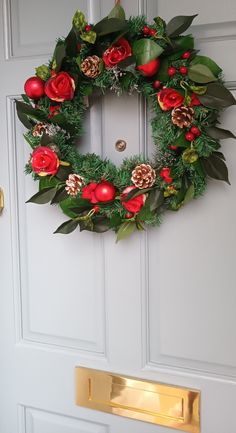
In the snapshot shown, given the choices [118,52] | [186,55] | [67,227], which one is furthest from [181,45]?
[67,227]

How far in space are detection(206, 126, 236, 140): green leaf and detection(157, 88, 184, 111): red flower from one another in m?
0.09

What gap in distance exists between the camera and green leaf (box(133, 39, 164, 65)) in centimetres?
99

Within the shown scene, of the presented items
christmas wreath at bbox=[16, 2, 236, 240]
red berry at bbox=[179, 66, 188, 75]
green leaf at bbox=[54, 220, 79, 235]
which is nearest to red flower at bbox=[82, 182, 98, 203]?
christmas wreath at bbox=[16, 2, 236, 240]

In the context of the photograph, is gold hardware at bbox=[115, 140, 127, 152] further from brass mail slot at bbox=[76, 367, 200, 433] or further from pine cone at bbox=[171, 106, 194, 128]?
brass mail slot at bbox=[76, 367, 200, 433]

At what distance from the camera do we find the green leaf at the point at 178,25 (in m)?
0.99

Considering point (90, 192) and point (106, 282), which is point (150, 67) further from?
point (106, 282)

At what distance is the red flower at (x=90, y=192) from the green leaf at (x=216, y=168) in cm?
25

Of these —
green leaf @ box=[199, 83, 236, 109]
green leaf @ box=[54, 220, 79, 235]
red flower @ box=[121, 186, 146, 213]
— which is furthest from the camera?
green leaf @ box=[54, 220, 79, 235]

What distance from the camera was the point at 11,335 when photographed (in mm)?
1404

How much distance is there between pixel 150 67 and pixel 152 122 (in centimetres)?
13

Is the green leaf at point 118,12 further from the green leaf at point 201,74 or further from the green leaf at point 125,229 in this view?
the green leaf at point 125,229

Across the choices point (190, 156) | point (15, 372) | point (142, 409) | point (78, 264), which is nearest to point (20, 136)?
point (78, 264)

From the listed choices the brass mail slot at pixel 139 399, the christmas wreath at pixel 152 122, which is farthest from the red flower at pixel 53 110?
the brass mail slot at pixel 139 399

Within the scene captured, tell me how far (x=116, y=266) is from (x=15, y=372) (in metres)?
0.47
